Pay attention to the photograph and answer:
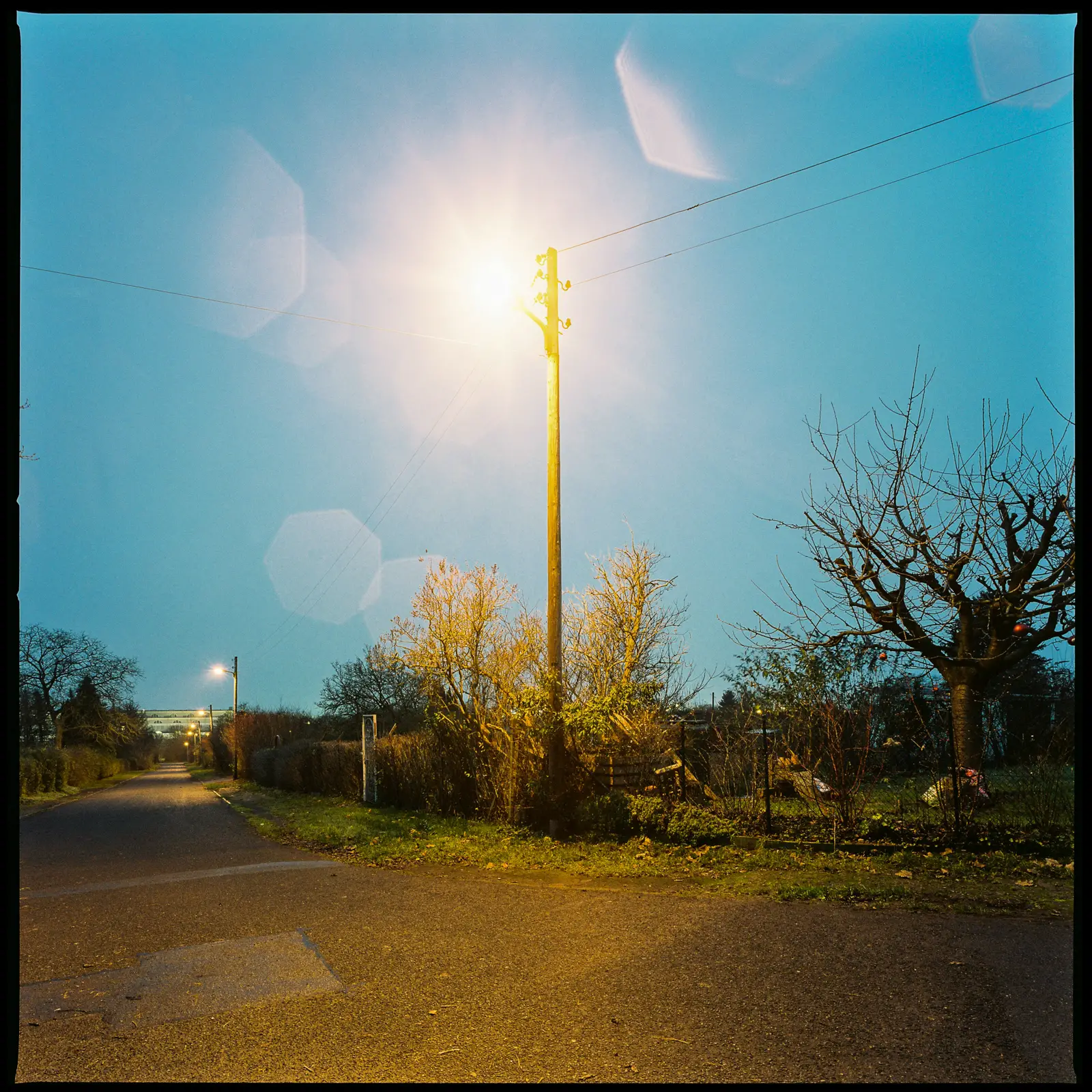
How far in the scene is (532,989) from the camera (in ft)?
16.7

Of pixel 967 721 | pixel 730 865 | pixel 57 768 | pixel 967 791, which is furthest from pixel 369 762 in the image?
pixel 57 768

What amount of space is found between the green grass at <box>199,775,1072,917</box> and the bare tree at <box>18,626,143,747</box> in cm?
2283

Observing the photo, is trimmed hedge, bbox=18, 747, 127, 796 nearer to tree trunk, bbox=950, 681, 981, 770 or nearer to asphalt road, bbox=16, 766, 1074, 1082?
asphalt road, bbox=16, 766, 1074, 1082

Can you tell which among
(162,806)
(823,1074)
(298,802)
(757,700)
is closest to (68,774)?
(162,806)

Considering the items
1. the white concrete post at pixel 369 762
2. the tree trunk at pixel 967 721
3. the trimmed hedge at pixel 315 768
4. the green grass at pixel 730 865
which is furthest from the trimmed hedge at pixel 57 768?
the tree trunk at pixel 967 721

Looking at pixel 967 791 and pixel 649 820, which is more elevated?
pixel 967 791

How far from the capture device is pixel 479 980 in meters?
5.29

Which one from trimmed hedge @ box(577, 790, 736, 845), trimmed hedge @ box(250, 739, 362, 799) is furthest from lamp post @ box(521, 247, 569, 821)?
trimmed hedge @ box(250, 739, 362, 799)

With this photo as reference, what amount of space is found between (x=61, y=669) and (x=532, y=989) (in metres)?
36.1

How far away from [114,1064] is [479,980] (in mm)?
2145

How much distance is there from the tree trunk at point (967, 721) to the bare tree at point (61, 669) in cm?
2910

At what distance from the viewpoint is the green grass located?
725 cm

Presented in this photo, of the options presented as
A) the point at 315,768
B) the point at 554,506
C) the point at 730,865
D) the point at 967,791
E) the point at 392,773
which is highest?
the point at 554,506

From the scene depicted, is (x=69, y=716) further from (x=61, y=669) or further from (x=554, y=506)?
(x=554, y=506)
